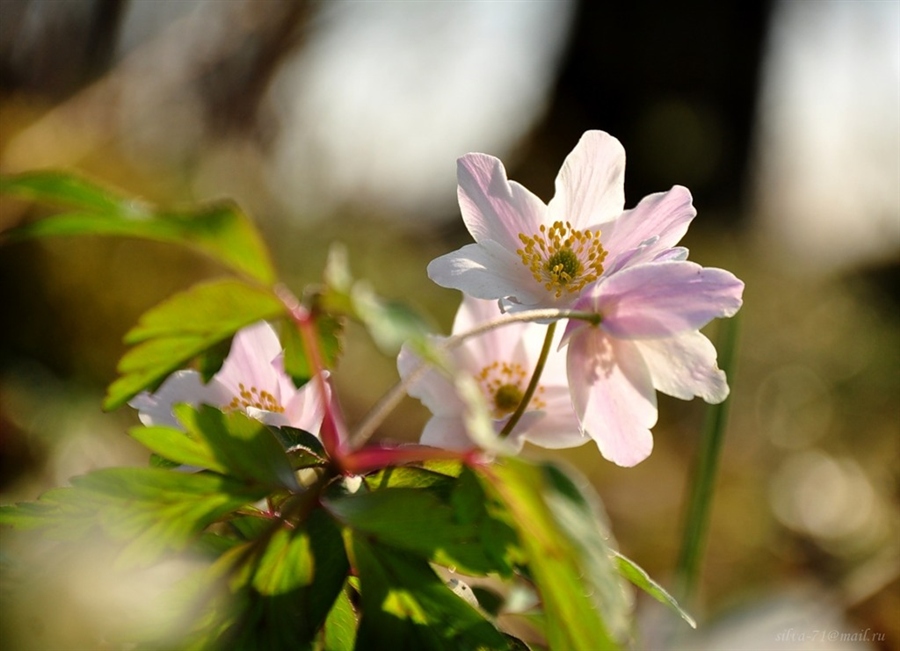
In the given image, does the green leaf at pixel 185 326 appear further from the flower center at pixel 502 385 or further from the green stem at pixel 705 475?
the green stem at pixel 705 475

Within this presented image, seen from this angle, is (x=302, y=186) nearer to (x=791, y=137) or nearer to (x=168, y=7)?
(x=168, y=7)

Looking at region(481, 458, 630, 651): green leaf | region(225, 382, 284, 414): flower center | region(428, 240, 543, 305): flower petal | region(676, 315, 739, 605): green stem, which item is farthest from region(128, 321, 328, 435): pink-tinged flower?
region(676, 315, 739, 605): green stem

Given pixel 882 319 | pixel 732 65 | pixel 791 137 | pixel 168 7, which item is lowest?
pixel 882 319

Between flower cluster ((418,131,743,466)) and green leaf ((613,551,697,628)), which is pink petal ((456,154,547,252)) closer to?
flower cluster ((418,131,743,466))

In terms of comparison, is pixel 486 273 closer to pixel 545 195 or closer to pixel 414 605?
pixel 414 605

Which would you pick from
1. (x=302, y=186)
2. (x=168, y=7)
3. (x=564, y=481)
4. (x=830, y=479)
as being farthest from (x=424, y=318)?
(x=168, y=7)

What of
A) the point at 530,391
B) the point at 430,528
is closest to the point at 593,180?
the point at 530,391

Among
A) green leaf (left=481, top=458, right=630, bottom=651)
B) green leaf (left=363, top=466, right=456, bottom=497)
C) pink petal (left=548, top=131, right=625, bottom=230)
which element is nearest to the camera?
green leaf (left=481, top=458, right=630, bottom=651)
